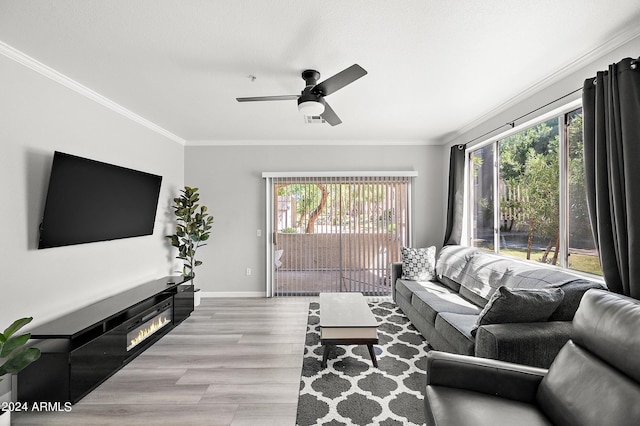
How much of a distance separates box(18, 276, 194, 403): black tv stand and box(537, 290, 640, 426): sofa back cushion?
301cm

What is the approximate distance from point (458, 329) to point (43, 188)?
3.63 metres

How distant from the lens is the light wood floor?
6.63 feet

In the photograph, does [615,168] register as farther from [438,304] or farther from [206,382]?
[206,382]

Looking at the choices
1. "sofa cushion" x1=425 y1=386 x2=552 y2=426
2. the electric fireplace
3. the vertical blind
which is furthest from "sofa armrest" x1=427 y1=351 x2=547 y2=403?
the vertical blind

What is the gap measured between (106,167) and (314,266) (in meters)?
3.19

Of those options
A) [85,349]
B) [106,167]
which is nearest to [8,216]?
[106,167]

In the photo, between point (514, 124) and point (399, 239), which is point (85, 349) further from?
point (514, 124)

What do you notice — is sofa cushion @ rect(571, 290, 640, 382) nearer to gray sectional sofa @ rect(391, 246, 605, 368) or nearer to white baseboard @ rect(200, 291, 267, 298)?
gray sectional sofa @ rect(391, 246, 605, 368)

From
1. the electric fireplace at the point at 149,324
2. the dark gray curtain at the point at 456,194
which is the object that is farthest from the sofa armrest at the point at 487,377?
the dark gray curtain at the point at 456,194

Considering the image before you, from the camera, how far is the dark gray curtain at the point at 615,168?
6.17 feet

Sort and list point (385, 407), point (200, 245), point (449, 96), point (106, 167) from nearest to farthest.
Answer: point (385, 407), point (106, 167), point (449, 96), point (200, 245)

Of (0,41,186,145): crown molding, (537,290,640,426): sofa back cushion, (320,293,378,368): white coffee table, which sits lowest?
(320,293,378,368): white coffee table

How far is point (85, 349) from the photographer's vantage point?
220 centimetres

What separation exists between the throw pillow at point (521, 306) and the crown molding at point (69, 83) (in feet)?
13.1
